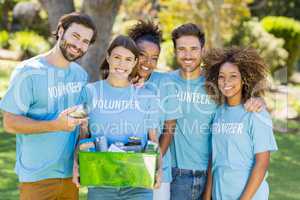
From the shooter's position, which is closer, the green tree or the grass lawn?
the grass lawn

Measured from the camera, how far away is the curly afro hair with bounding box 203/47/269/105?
3758 mm

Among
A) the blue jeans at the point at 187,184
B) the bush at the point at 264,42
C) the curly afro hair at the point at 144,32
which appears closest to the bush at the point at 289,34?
the bush at the point at 264,42

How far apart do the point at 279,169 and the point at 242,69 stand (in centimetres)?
421

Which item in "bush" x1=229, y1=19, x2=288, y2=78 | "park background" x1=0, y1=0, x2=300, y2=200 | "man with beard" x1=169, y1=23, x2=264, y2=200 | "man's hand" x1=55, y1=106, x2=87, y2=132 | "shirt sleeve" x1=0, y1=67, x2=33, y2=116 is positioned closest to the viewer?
"man's hand" x1=55, y1=106, x2=87, y2=132

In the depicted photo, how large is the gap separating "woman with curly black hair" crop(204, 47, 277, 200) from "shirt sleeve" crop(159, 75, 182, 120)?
230 mm

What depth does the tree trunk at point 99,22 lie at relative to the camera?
7869mm

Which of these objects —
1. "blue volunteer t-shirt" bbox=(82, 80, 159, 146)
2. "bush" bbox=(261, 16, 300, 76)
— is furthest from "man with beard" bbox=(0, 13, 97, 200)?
"bush" bbox=(261, 16, 300, 76)

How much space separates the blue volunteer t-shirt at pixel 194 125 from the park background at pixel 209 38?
117 centimetres

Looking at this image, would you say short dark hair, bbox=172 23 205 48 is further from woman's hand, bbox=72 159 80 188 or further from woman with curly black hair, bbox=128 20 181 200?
woman's hand, bbox=72 159 80 188

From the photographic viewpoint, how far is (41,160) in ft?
11.7

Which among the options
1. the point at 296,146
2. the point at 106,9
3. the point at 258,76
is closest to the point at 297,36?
the point at 296,146

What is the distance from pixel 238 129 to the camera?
3631mm

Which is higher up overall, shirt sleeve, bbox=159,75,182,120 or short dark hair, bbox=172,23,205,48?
short dark hair, bbox=172,23,205,48

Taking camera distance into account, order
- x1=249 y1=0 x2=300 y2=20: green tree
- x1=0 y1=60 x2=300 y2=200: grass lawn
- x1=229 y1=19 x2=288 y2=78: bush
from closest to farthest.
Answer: x1=0 y1=60 x2=300 y2=200: grass lawn, x1=229 y1=19 x2=288 y2=78: bush, x1=249 y1=0 x2=300 y2=20: green tree
